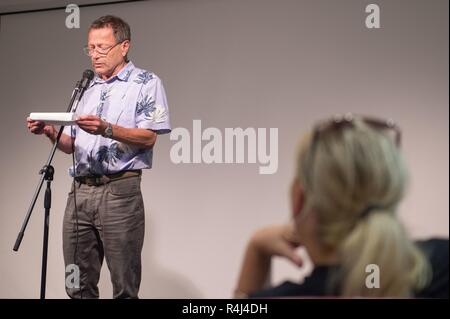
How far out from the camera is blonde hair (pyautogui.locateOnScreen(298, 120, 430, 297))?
4.20 feet

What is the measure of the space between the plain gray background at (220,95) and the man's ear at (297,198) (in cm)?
68

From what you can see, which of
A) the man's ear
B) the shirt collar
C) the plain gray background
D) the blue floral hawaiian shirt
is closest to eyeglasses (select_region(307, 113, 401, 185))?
the man's ear

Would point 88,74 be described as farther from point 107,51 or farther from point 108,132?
point 108,132

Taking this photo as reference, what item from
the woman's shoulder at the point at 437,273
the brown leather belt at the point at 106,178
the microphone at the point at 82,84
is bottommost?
the woman's shoulder at the point at 437,273

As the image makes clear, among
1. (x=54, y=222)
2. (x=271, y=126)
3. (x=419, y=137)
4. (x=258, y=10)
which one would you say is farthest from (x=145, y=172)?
(x=419, y=137)

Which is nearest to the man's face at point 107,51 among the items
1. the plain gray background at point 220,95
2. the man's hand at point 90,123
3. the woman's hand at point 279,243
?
the plain gray background at point 220,95

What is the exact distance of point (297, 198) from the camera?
1.47 metres

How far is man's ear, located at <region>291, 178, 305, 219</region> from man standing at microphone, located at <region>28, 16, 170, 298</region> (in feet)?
2.40

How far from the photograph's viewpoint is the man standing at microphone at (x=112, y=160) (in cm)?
199

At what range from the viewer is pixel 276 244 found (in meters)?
1.54

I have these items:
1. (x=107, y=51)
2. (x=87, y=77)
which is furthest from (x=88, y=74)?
(x=107, y=51)

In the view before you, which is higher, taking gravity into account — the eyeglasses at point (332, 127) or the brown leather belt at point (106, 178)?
the eyeglasses at point (332, 127)

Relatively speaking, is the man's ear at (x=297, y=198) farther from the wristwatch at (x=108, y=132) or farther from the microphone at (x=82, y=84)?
the microphone at (x=82, y=84)
